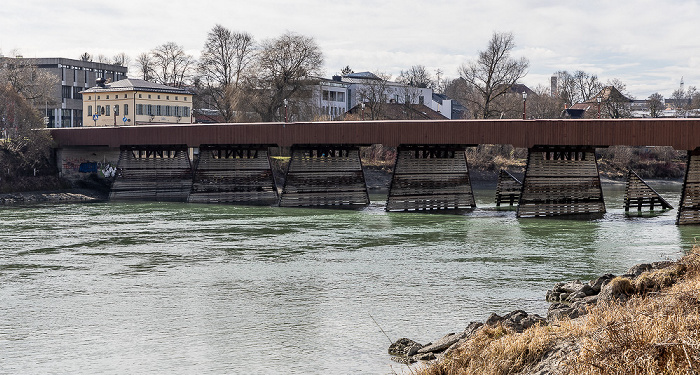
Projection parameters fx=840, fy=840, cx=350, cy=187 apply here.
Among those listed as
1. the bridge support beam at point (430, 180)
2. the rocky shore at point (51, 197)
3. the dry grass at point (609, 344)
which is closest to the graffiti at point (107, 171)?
the rocky shore at point (51, 197)

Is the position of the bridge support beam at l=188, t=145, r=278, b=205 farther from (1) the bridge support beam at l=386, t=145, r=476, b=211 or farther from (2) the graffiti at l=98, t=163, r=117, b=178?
(2) the graffiti at l=98, t=163, r=117, b=178

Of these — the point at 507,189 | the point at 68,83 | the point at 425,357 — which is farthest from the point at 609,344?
the point at 68,83

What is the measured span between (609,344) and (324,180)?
3608cm

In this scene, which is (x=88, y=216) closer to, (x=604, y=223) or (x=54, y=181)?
(x=54, y=181)

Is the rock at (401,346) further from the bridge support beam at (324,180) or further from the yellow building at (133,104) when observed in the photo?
the yellow building at (133,104)

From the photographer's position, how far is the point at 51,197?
49125 millimetres

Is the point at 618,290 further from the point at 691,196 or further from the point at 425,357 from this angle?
the point at 691,196

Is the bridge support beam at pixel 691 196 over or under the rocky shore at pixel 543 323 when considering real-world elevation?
over

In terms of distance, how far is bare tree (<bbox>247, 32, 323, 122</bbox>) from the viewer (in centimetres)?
6550

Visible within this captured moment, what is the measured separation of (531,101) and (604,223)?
61036 millimetres

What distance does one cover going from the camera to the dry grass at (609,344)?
818 cm

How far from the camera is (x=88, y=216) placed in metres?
38.7

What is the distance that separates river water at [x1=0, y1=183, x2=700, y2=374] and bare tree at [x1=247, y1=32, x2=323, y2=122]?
2871 cm

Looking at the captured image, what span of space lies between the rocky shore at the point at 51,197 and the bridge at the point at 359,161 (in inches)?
65.5
